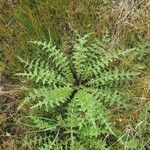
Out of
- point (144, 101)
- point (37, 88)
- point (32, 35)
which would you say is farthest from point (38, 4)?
point (144, 101)

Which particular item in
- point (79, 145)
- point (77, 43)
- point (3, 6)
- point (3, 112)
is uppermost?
point (3, 6)

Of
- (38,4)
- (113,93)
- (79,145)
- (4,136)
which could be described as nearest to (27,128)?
(4,136)

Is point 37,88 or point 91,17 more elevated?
point 91,17

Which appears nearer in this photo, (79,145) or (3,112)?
(79,145)

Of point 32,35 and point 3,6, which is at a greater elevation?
point 3,6

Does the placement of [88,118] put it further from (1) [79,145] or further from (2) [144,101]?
(2) [144,101]

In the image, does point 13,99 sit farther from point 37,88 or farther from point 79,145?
point 79,145
